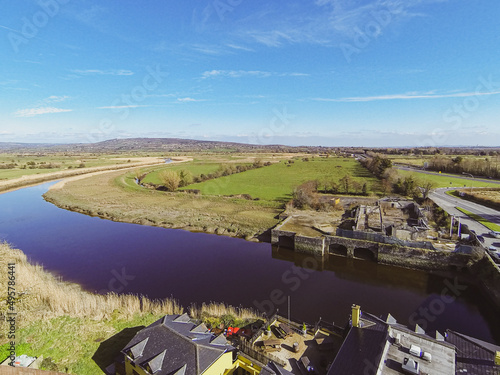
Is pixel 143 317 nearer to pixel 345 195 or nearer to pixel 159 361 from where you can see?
pixel 159 361

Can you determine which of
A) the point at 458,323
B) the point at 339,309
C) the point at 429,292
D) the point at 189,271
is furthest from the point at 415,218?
the point at 189,271

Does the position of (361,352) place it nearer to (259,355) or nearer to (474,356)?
(259,355)

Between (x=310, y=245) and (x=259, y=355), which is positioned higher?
(x=259, y=355)

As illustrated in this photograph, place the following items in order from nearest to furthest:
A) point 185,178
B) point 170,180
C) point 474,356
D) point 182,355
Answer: point 182,355 → point 474,356 → point 170,180 → point 185,178

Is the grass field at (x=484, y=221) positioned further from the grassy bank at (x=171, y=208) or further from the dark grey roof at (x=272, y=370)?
the dark grey roof at (x=272, y=370)

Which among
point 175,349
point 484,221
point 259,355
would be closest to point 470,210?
point 484,221
